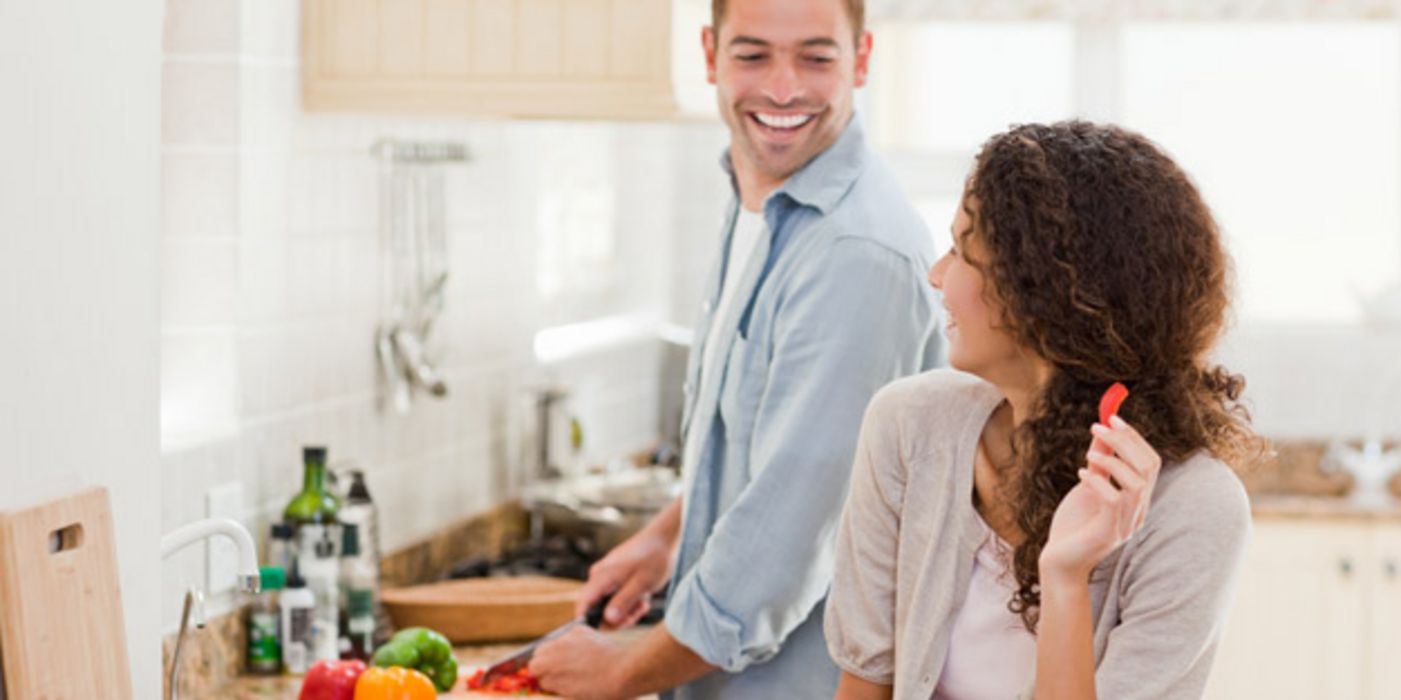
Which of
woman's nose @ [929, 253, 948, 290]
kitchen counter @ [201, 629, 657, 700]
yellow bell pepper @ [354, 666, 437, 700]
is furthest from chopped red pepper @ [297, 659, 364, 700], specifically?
woman's nose @ [929, 253, 948, 290]

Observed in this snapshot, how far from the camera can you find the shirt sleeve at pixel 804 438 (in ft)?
8.52

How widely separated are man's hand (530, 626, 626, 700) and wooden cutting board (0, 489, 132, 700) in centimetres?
79

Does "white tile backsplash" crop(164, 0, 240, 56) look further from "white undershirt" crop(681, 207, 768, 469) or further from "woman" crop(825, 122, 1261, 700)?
"woman" crop(825, 122, 1261, 700)

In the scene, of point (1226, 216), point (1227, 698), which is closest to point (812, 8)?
point (1227, 698)

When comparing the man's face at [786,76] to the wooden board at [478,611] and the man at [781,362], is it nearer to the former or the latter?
the man at [781,362]

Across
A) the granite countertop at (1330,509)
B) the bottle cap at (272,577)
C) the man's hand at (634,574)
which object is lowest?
the granite countertop at (1330,509)

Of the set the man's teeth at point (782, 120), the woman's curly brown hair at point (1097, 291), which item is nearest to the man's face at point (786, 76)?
the man's teeth at point (782, 120)

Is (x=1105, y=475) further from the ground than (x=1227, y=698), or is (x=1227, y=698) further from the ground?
(x=1105, y=475)

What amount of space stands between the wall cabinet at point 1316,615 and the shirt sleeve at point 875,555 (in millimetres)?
3286

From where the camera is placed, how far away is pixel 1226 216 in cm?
592

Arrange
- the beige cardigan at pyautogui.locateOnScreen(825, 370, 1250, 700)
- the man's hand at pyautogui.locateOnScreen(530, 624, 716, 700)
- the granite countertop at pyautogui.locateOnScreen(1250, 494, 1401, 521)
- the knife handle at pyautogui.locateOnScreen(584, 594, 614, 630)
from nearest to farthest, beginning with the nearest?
1. the beige cardigan at pyautogui.locateOnScreen(825, 370, 1250, 700)
2. the man's hand at pyautogui.locateOnScreen(530, 624, 716, 700)
3. the knife handle at pyautogui.locateOnScreen(584, 594, 614, 630)
4. the granite countertop at pyautogui.locateOnScreen(1250, 494, 1401, 521)

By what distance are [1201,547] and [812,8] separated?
3.22 ft

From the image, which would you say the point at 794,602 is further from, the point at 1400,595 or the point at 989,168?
the point at 1400,595

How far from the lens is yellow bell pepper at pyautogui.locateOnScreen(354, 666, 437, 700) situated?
9.04 feet
